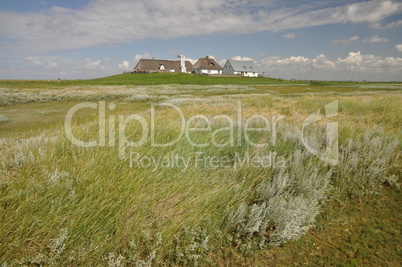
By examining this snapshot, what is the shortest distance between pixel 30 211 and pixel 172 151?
101 inches

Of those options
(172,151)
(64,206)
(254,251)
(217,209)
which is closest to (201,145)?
(172,151)

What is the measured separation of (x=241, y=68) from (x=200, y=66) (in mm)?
22473

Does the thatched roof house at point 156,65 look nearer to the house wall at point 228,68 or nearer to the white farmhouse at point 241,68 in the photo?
the house wall at point 228,68

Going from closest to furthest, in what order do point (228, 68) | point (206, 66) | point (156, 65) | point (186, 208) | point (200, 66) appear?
point (186, 208), point (156, 65), point (200, 66), point (206, 66), point (228, 68)

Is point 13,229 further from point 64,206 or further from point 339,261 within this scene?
point 339,261

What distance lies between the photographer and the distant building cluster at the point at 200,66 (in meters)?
95.6

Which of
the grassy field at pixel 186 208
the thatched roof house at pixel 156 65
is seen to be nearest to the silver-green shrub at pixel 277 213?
the grassy field at pixel 186 208

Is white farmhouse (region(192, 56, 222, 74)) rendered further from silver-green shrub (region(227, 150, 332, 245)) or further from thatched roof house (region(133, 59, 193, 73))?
silver-green shrub (region(227, 150, 332, 245))

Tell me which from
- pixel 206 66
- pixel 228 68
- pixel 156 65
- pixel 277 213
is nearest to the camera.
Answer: pixel 277 213

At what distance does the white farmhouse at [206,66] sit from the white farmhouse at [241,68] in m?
6.79

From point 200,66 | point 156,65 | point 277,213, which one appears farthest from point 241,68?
point 277,213

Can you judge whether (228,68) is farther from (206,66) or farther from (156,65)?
(156,65)

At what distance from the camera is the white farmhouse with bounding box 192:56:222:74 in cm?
10538

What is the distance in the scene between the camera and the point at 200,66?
105 m
